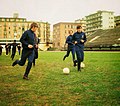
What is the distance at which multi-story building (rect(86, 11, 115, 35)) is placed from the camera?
138125 mm

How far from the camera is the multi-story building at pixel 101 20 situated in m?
138

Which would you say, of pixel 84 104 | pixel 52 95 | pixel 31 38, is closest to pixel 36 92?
pixel 52 95

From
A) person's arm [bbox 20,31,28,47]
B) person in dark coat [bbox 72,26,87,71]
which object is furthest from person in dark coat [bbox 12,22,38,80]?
person in dark coat [bbox 72,26,87,71]

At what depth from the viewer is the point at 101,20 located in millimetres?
137375

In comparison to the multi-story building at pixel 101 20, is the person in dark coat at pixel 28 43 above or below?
below

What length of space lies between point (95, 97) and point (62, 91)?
118 cm

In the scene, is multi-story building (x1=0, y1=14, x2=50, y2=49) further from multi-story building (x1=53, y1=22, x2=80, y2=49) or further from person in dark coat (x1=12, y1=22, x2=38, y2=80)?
person in dark coat (x1=12, y1=22, x2=38, y2=80)

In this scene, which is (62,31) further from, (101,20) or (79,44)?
(79,44)

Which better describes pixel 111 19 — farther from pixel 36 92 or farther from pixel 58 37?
pixel 36 92

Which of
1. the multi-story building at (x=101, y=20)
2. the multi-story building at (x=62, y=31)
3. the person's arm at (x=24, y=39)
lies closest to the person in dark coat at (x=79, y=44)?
the person's arm at (x=24, y=39)

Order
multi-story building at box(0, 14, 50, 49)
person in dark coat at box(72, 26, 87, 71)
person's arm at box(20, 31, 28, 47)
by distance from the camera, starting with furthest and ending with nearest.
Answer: multi-story building at box(0, 14, 50, 49)
person in dark coat at box(72, 26, 87, 71)
person's arm at box(20, 31, 28, 47)

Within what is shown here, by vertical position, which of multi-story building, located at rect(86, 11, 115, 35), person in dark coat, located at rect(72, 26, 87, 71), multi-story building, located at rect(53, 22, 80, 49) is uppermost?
multi-story building, located at rect(86, 11, 115, 35)

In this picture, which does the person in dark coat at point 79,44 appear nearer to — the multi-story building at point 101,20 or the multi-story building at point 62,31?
the multi-story building at point 62,31

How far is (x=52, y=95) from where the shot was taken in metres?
5.99
